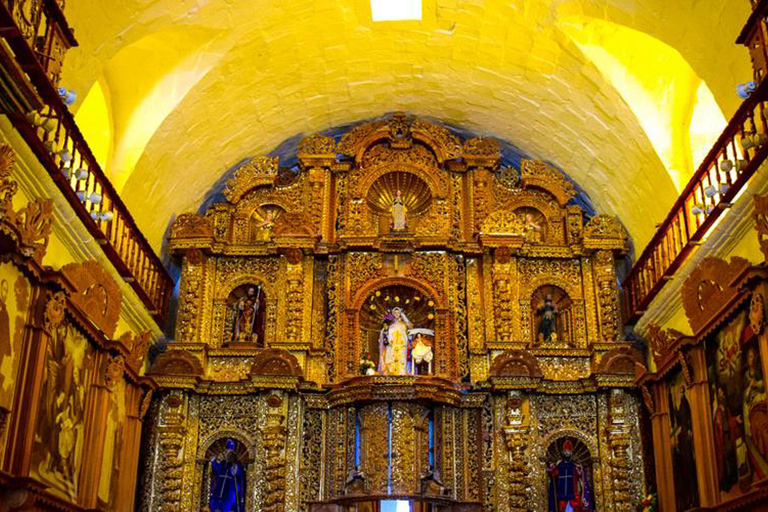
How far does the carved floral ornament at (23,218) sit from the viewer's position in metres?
10.5

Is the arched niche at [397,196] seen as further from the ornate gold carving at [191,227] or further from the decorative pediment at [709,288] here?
the decorative pediment at [709,288]

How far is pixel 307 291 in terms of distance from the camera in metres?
19.0

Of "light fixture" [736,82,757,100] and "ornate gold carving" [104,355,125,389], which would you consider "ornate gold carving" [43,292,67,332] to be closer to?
"ornate gold carving" [104,355,125,389]

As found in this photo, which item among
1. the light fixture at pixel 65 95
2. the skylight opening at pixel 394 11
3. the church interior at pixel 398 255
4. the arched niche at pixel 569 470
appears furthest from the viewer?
the arched niche at pixel 569 470

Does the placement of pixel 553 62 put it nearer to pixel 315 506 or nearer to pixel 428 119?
pixel 428 119

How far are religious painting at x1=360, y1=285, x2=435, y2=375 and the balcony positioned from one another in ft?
12.9

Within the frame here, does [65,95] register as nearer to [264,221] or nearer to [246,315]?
[246,315]

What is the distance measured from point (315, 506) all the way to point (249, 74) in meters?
7.91

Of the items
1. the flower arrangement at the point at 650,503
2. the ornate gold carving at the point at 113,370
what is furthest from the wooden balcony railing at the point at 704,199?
the ornate gold carving at the point at 113,370

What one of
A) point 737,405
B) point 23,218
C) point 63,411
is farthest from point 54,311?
point 737,405

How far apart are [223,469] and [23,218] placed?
8180 millimetres

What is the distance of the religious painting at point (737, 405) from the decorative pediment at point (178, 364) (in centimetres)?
918

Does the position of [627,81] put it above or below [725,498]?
above

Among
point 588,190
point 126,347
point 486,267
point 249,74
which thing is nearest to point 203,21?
point 249,74
